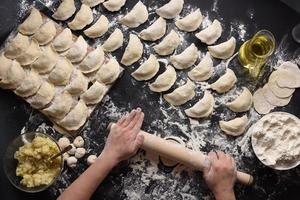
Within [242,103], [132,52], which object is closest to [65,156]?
[132,52]

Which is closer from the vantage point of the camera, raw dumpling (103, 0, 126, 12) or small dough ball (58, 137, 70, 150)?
small dough ball (58, 137, 70, 150)

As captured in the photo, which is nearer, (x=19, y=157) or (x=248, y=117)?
(x=19, y=157)


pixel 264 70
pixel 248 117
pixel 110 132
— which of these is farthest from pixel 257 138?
pixel 110 132

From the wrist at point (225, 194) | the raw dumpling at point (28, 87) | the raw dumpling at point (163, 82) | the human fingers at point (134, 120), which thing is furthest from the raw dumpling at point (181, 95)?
the raw dumpling at point (28, 87)

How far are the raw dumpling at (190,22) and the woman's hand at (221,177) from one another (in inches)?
19.2

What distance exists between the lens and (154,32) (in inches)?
70.7

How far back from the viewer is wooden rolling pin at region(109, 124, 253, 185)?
164 centimetres

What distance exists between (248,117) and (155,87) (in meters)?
0.35

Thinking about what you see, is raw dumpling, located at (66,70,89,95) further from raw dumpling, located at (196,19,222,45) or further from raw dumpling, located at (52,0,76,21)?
raw dumpling, located at (196,19,222,45)

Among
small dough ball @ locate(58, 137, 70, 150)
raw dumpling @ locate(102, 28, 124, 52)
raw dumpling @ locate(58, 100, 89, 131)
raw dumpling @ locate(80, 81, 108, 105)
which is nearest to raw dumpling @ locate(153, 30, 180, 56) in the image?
raw dumpling @ locate(102, 28, 124, 52)

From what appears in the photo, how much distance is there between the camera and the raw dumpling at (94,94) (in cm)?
172

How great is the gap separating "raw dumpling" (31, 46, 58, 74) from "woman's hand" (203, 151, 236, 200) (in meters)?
0.64

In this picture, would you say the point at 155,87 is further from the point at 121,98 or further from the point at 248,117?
the point at 248,117

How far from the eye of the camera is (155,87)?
1762mm
